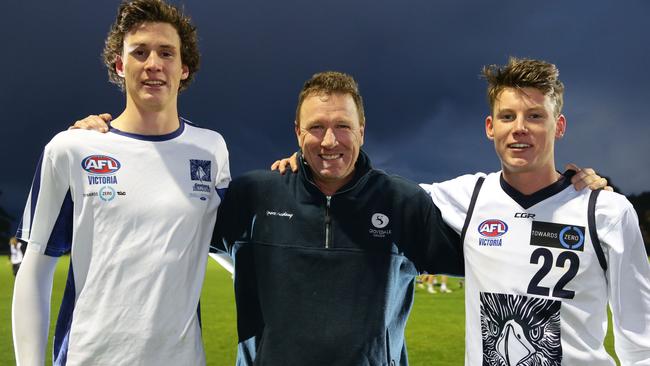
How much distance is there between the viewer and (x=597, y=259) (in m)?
3.43

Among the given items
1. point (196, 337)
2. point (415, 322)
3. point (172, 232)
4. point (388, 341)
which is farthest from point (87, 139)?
point (415, 322)

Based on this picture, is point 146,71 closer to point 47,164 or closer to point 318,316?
point 47,164

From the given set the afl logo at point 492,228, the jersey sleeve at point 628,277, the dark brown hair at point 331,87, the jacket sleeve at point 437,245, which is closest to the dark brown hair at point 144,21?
the dark brown hair at point 331,87

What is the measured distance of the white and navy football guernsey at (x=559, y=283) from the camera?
11.0 feet

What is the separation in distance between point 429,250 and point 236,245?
1247mm

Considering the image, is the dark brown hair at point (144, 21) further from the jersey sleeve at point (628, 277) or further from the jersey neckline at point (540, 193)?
the jersey sleeve at point (628, 277)

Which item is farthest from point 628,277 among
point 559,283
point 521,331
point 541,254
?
point 521,331

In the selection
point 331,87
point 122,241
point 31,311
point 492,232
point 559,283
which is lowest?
point 31,311

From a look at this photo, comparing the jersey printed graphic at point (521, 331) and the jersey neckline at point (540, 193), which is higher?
the jersey neckline at point (540, 193)

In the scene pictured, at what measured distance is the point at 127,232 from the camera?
3.53 meters

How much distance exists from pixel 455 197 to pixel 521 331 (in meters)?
0.91

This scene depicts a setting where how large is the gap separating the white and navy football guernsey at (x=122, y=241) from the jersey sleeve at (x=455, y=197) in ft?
4.95

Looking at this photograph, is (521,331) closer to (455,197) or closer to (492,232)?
(492,232)

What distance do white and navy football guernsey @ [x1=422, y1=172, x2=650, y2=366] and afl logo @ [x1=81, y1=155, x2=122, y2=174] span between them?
87.7 inches
